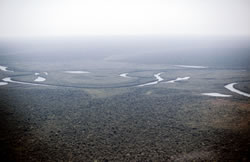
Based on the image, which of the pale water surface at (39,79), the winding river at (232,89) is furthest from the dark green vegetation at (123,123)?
the pale water surface at (39,79)

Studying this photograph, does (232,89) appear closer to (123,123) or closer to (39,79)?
(123,123)

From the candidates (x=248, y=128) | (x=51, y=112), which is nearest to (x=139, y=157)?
(x=248, y=128)

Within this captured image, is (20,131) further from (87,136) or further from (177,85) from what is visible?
(177,85)

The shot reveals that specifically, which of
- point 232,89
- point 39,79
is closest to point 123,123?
point 232,89

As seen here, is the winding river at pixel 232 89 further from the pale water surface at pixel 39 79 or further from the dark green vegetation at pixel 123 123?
the pale water surface at pixel 39 79

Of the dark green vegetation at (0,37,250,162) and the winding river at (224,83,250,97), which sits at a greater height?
the winding river at (224,83,250,97)

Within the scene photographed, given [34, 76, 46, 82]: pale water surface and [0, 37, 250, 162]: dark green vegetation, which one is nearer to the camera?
[0, 37, 250, 162]: dark green vegetation

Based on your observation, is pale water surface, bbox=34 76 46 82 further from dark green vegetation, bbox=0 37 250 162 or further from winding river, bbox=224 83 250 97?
winding river, bbox=224 83 250 97

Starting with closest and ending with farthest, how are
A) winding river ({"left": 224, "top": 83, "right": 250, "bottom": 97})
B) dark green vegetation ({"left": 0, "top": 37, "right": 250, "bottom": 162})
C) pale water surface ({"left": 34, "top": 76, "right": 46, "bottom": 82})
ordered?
1. dark green vegetation ({"left": 0, "top": 37, "right": 250, "bottom": 162})
2. winding river ({"left": 224, "top": 83, "right": 250, "bottom": 97})
3. pale water surface ({"left": 34, "top": 76, "right": 46, "bottom": 82})

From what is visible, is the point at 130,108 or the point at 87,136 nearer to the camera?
the point at 87,136

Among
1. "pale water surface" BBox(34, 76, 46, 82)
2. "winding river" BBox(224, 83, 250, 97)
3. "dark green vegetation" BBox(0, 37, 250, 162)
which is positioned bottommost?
"dark green vegetation" BBox(0, 37, 250, 162)

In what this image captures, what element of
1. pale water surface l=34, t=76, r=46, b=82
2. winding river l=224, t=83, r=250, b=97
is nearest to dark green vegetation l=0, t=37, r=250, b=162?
winding river l=224, t=83, r=250, b=97
